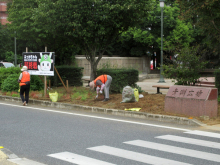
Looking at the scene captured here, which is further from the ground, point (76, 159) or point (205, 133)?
point (205, 133)

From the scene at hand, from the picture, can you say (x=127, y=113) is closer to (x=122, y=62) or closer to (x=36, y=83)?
(x=36, y=83)

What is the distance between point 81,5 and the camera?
14789 mm

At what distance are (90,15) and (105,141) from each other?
9.16 m

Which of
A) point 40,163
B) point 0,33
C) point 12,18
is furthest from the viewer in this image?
point 0,33

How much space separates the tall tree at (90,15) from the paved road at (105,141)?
6053 millimetres

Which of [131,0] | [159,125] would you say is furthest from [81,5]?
[159,125]

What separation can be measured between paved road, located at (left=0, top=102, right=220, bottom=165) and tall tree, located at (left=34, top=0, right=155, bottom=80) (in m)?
6.05

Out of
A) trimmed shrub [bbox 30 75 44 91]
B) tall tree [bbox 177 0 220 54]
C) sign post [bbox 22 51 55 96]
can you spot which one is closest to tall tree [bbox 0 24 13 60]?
trimmed shrub [bbox 30 75 44 91]

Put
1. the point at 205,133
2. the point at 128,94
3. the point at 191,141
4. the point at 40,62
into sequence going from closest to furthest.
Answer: the point at 191,141, the point at 205,133, the point at 128,94, the point at 40,62

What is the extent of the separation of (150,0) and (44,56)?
19.7ft

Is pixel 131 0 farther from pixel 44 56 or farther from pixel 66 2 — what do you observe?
pixel 44 56

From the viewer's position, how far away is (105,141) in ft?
23.5

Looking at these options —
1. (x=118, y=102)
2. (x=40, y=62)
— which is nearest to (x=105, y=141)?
(x=118, y=102)

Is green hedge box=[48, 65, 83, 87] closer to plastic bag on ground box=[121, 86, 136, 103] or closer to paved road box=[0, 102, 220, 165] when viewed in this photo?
plastic bag on ground box=[121, 86, 136, 103]
